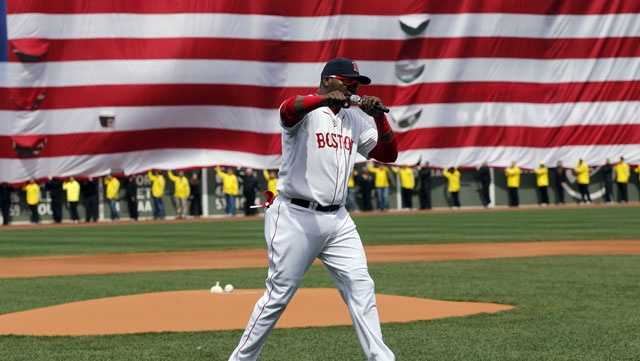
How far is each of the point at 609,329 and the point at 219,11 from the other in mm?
31977

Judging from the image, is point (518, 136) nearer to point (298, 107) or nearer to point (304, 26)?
point (304, 26)

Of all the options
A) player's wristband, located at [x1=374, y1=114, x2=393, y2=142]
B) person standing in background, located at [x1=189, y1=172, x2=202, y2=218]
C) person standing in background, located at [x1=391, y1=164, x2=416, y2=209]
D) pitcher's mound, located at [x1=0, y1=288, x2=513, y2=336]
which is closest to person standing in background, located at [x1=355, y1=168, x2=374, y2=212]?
person standing in background, located at [x1=391, y1=164, x2=416, y2=209]

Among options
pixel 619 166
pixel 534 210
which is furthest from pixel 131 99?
pixel 619 166

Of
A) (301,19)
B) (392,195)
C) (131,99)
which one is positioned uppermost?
(301,19)

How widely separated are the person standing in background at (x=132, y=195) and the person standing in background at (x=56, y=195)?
7.60 feet

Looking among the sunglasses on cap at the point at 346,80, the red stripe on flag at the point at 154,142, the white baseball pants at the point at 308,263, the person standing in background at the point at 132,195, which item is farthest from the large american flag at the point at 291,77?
the sunglasses on cap at the point at 346,80

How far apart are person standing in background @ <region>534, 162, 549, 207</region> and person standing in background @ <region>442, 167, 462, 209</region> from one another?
3102mm

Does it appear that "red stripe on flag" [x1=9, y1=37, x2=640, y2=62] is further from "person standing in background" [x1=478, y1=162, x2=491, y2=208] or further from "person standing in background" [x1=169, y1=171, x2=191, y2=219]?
"person standing in background" [x1=169, y1=171, x2=191, y2=219]

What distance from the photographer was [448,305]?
14086 mm

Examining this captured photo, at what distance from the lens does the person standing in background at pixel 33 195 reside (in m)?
41.1

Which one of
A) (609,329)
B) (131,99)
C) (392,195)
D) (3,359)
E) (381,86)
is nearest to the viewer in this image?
(3,359)

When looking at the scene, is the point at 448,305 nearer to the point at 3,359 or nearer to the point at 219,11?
the point at 3,359

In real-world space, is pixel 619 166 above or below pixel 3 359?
below

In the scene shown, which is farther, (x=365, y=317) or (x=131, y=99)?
(x=131, y=99)
